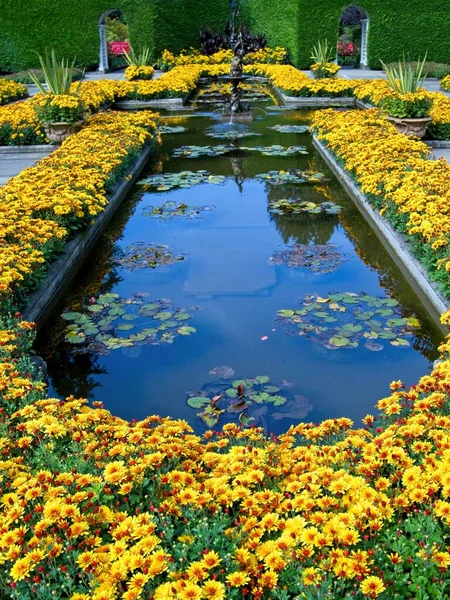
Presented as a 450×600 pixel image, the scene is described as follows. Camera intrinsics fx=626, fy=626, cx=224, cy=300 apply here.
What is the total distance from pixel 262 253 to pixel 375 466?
4138 mm

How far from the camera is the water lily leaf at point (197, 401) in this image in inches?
158

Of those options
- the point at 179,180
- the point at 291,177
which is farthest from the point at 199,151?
the point at 291,177

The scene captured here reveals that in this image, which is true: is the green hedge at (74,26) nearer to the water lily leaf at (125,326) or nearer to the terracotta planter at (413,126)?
the terracotta planter at (413,126)

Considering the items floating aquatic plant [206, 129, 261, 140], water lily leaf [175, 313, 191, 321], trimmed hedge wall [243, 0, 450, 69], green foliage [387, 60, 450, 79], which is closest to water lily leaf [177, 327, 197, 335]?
water lily leaf [175, 313, 191, 321]

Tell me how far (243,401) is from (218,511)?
1.74 m

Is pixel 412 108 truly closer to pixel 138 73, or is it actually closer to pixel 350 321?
pixel 350 321

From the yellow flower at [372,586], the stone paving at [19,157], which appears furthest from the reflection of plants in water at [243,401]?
the stone paving at [19,157]

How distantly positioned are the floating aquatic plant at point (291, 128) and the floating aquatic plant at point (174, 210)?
5.21m

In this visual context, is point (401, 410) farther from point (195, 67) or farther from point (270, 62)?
point (270, 62)

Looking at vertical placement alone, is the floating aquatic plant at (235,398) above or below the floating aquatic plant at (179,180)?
below

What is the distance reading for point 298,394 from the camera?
413 centimetres

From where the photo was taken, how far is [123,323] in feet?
16.8

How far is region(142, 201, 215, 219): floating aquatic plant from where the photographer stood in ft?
24.9

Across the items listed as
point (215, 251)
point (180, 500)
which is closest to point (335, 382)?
point (180, 500)
